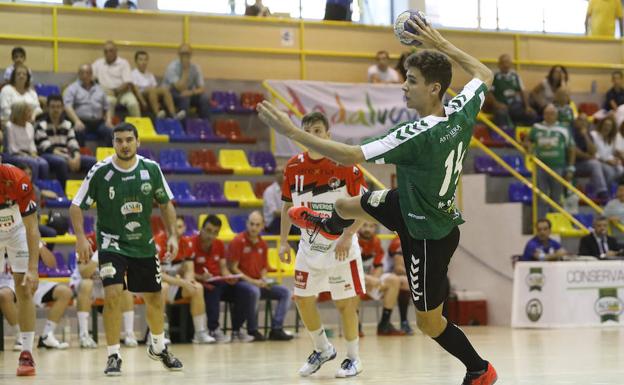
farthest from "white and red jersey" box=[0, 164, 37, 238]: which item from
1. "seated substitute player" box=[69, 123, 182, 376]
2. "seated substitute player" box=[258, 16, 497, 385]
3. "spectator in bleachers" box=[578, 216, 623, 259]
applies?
"spectator in bleachers" box=[578, 216, 623, 259]

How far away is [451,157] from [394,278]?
8.70 metres

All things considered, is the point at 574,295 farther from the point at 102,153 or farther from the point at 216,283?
the point at 102,153

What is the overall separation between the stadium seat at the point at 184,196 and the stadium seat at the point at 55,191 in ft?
5.68

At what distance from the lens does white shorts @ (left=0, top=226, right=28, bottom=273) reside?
369 inches

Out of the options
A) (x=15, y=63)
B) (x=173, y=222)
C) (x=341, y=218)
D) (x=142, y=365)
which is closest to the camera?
(x=341, y=218)

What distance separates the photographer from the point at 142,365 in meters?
10.2

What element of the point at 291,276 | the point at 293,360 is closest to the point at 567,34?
the point at 291,276

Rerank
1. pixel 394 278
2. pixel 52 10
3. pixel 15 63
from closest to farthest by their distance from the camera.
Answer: pixel 394 278
pixel 15 63
pixel 52 10

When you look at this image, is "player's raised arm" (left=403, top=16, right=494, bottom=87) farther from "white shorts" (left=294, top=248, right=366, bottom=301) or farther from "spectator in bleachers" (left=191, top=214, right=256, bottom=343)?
"spectator in bleachers" (left=191, top=214, right=256, bottom=343)

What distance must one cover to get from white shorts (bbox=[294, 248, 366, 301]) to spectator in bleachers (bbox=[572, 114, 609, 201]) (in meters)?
10.9

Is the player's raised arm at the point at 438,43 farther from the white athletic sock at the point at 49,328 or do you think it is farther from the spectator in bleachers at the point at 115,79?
the spectator in bleachers at the point at 115,79

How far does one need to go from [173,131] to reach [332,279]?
9293 millimetres

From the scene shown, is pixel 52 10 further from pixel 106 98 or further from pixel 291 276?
pixel 291 276

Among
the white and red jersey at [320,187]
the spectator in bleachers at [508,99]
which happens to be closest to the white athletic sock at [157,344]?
the white and red jersey at [320,187]
